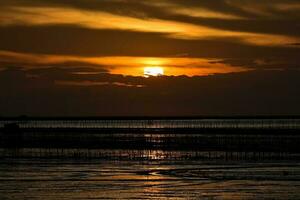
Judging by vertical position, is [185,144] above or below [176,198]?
above

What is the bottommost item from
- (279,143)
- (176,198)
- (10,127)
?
(176,198)

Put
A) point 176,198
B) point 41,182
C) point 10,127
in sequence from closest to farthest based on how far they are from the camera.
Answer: point 176,198 → point 41,182 → point 10,127

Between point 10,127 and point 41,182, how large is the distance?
6918 centimetres

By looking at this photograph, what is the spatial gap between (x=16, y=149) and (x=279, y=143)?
93.3 ft

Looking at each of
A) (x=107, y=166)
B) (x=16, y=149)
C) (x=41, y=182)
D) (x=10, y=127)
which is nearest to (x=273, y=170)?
Result: (x=107, y=166)

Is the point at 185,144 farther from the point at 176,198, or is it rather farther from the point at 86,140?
the point at 176,198

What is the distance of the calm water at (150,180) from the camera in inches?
1455

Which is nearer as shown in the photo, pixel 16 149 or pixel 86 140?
pixel 16 149

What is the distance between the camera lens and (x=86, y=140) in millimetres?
84438

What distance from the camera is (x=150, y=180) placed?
4384 centimetres

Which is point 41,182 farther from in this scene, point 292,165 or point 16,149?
point 16,149

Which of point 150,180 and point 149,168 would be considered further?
point 149,168

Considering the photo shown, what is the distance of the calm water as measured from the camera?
37.0 metres

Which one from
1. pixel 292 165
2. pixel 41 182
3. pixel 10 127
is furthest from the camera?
pixel 10 127
